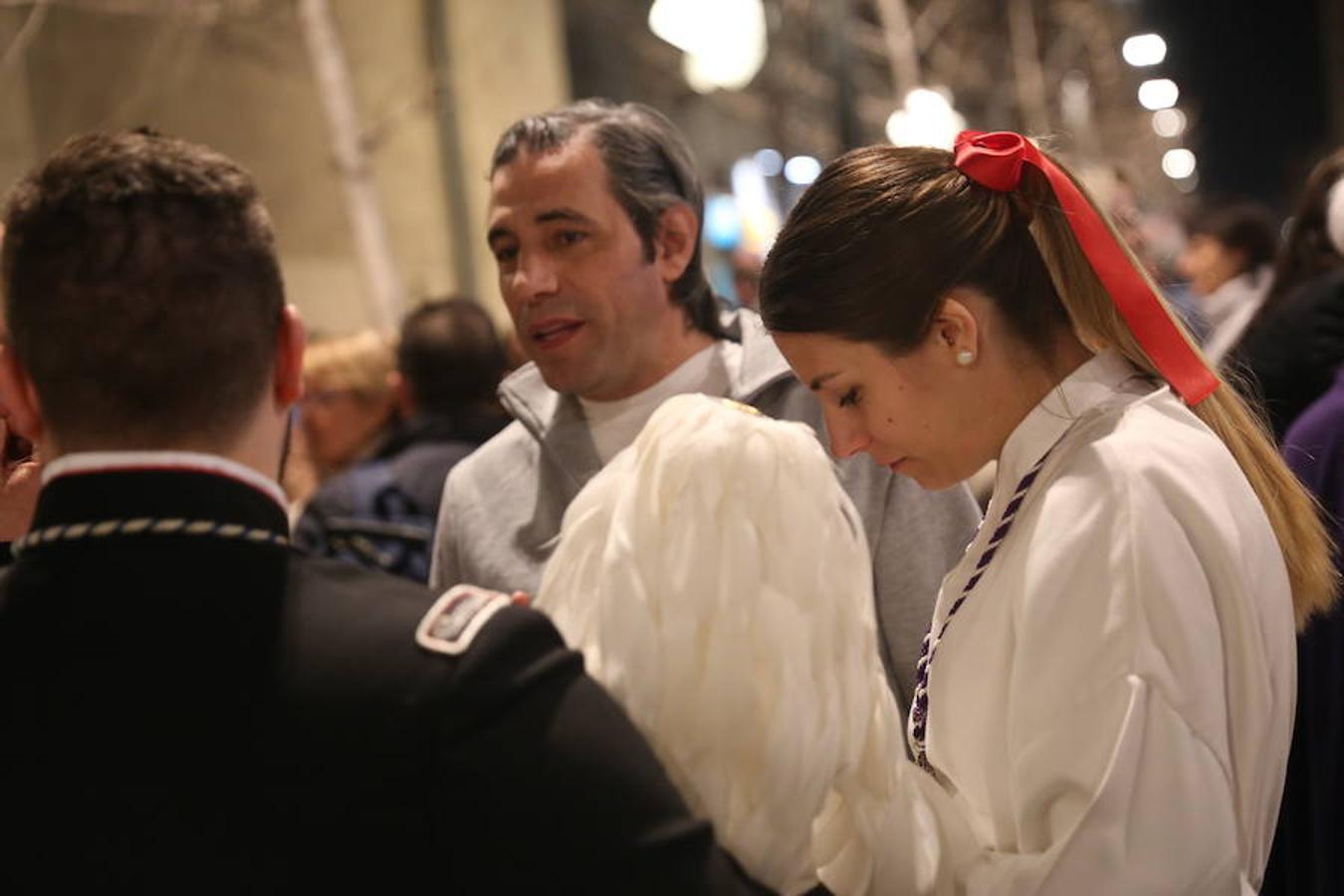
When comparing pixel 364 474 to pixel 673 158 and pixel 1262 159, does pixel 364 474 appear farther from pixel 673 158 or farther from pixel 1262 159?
pixel 1262 159

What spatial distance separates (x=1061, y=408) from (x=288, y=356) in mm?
1118

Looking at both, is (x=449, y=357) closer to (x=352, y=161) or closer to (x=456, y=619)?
(x=352, y=161)

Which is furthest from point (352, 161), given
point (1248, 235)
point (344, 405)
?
point (1248, 235)

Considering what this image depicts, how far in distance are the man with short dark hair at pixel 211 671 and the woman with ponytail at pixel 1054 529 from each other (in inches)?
17.6

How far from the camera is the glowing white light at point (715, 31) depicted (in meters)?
9.59

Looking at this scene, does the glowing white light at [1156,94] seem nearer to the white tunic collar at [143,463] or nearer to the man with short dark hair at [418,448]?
the man with short dark hair at [418,448]

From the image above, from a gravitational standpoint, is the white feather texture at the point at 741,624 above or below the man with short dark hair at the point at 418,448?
above

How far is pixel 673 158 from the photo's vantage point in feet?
9.92

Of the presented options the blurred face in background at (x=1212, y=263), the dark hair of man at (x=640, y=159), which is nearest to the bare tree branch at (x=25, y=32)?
Answer: the dark hair of man at (x=640, y=159)

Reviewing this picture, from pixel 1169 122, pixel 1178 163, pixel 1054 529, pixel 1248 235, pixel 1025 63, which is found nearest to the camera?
pixel 1054 529

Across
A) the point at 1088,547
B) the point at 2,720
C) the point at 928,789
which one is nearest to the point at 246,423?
the point at 2,720

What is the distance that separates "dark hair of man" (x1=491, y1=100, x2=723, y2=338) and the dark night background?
3683 cm

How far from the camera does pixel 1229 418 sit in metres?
2.17

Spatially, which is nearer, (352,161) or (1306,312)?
(1306,312)
